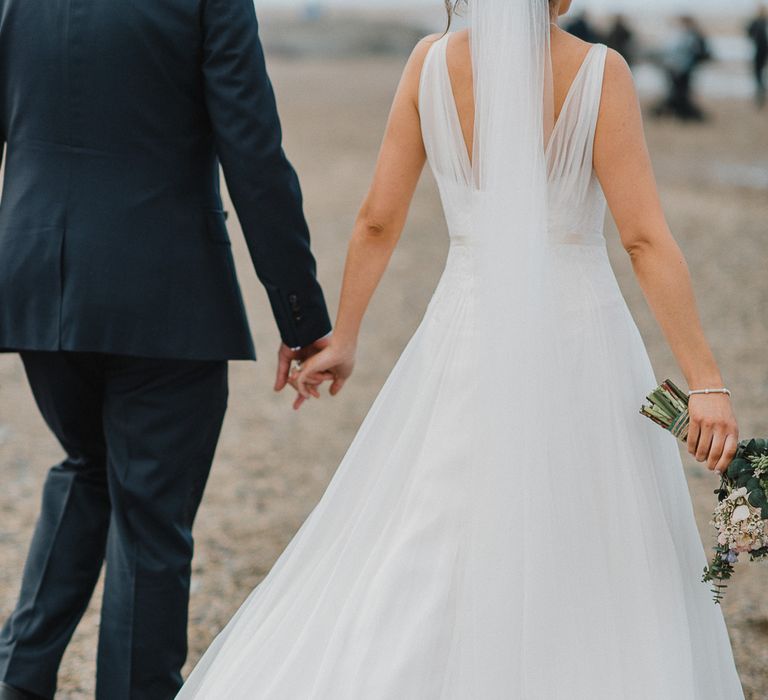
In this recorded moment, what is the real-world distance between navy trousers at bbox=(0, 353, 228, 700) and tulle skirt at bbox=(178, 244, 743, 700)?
31cm

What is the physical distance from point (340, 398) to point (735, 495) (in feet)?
14.7

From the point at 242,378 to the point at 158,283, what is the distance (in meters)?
4.41

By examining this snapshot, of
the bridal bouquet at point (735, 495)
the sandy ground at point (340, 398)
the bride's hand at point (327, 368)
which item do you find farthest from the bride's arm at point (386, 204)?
the sandy ground at point (340, 398)

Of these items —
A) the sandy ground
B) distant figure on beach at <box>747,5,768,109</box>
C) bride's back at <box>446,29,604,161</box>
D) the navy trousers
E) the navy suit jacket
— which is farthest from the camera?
distant figure on beach at <box>747,5,768,109</box>

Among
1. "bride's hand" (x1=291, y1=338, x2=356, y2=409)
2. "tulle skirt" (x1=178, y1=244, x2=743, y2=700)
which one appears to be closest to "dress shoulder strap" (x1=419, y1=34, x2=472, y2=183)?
"tulle skirt" (x1=178, y1=244, x2=743, y2=700)

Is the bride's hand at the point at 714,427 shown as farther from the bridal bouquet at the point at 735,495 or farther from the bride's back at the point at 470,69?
the bride's back at the point at 470,69

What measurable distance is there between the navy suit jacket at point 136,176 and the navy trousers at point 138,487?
4.3 inches

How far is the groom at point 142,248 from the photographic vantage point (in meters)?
2.75

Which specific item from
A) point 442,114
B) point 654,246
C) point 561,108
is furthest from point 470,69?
point 654,246

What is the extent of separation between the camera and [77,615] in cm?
317

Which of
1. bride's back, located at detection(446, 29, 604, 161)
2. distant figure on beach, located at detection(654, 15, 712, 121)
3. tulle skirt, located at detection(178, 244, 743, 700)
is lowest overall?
tulle skirt, located at detection(178, 244, 743, 700)

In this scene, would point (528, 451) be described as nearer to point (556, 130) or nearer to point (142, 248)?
point (556, 130)

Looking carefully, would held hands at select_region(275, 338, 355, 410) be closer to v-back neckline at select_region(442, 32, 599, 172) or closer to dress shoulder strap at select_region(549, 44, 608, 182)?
v-back neckline at select_region(442, 32, 599, 172)

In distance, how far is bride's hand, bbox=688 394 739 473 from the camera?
96.0 inches
